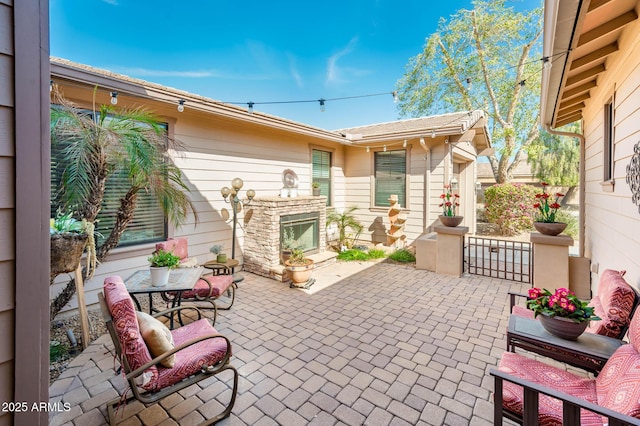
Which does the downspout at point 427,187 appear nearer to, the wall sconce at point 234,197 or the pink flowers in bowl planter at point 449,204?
the pink flowers in bowl planter at point 449,204

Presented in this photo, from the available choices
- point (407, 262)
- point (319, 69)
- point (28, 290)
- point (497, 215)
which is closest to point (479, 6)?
point (319, 69)

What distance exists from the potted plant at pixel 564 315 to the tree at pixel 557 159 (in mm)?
12827

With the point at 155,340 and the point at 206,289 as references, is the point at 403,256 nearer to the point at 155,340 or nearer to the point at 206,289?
the point at 206,289

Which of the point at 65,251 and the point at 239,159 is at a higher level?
the point at 239,159

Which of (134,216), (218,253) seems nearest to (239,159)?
(218,253)

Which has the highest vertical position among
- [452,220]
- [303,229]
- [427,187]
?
[427,187]

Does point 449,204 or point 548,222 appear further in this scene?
point 449,204

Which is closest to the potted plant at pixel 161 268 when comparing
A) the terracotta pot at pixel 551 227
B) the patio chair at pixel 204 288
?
the patio chair at pixel 204 288

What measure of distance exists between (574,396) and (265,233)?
478 centimetres

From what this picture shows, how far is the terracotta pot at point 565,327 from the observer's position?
207 cm

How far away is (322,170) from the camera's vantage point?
26.0 ft

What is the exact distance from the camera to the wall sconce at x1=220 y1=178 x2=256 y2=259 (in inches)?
211

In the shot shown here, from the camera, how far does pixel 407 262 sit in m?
6.61

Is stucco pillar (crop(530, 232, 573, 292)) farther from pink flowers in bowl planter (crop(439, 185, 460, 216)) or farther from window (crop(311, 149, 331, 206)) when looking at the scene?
window (crop(311, 149, 331, 206))
